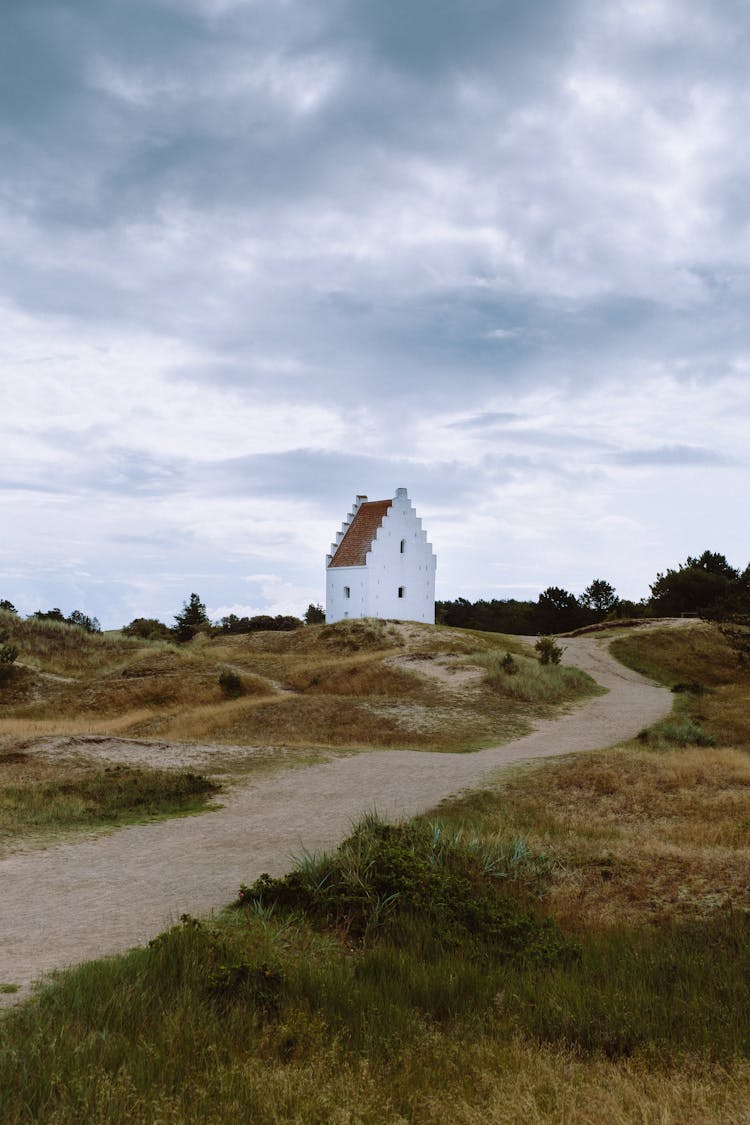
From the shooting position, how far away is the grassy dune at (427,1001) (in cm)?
461

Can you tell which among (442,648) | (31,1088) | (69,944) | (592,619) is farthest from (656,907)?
(592,619)

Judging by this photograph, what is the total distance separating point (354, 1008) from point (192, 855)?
6.23 m

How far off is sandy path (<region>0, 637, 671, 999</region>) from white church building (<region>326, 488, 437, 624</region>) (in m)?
40.2

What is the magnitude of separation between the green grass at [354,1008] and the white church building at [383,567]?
175 ft

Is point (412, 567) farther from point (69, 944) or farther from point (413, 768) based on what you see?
point (69, 944)

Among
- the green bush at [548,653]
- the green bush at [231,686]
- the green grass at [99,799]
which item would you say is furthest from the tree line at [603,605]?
the green grass at [99,799]

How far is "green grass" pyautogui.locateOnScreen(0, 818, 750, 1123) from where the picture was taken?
459 cm

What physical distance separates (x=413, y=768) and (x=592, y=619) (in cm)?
6243

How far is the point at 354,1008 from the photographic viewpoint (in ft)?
19.6

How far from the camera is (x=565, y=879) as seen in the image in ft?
33.3

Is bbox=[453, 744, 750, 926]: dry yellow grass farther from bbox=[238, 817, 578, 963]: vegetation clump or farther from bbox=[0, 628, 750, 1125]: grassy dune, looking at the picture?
bbox=[238, 817, 578, 963]: vegetation clump

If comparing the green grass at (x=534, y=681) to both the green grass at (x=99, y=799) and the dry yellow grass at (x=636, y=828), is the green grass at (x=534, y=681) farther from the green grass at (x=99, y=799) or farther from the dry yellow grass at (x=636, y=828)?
the green grass at (x=99, y=799)

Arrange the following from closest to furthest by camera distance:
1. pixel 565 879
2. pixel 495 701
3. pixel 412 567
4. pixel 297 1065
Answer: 1. pixel 297 1065
2. pixel 565 879
3. pixel 495 701
4. pixel 412 567

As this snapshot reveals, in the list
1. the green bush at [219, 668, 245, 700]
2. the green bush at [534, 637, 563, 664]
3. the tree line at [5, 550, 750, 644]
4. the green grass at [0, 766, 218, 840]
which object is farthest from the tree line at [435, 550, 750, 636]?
the green grass at [0, 766, 218, 840]
